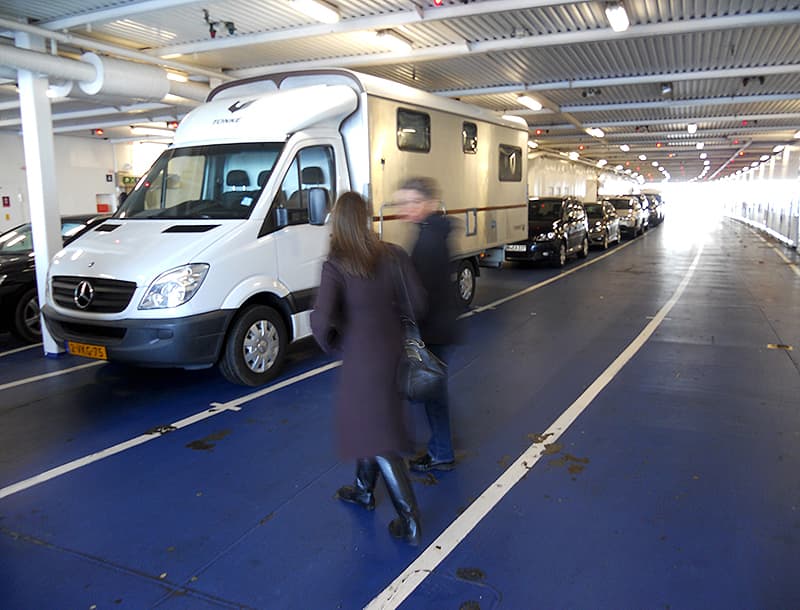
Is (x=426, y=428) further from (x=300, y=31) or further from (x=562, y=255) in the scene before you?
(x=562, y=255)

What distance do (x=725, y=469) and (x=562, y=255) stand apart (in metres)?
12.1

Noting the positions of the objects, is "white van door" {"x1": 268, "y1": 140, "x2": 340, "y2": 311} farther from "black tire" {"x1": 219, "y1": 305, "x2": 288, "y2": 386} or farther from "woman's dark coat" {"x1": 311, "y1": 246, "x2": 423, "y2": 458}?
"woman's dark coat" {"x1": 311, "y1": 246, "x2": 423, "y2": 458}

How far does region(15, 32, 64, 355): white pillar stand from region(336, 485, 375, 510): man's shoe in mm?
5147

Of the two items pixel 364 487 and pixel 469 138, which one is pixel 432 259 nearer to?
pixel 364 487

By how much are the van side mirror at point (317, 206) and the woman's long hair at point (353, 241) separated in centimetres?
272

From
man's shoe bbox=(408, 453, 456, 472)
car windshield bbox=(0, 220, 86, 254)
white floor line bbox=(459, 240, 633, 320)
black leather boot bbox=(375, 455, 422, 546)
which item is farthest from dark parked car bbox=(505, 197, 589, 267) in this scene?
black leather boot bbox=(375, 455, 422, 546)

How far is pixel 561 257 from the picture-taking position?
1589 centimetres

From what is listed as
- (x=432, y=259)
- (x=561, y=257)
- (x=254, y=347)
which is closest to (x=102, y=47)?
(x=254, y=347)

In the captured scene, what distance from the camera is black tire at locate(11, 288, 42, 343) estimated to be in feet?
26.6

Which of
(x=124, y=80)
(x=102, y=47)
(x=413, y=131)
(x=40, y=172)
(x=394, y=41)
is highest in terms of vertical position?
(x=394, y=41)

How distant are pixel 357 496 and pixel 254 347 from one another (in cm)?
264

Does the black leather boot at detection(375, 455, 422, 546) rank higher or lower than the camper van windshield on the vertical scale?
lower

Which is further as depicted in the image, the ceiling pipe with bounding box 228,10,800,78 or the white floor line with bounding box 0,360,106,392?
the ceiling pipe with bounding box 228,10,800,78

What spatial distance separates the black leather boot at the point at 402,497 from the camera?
3.32 meters
